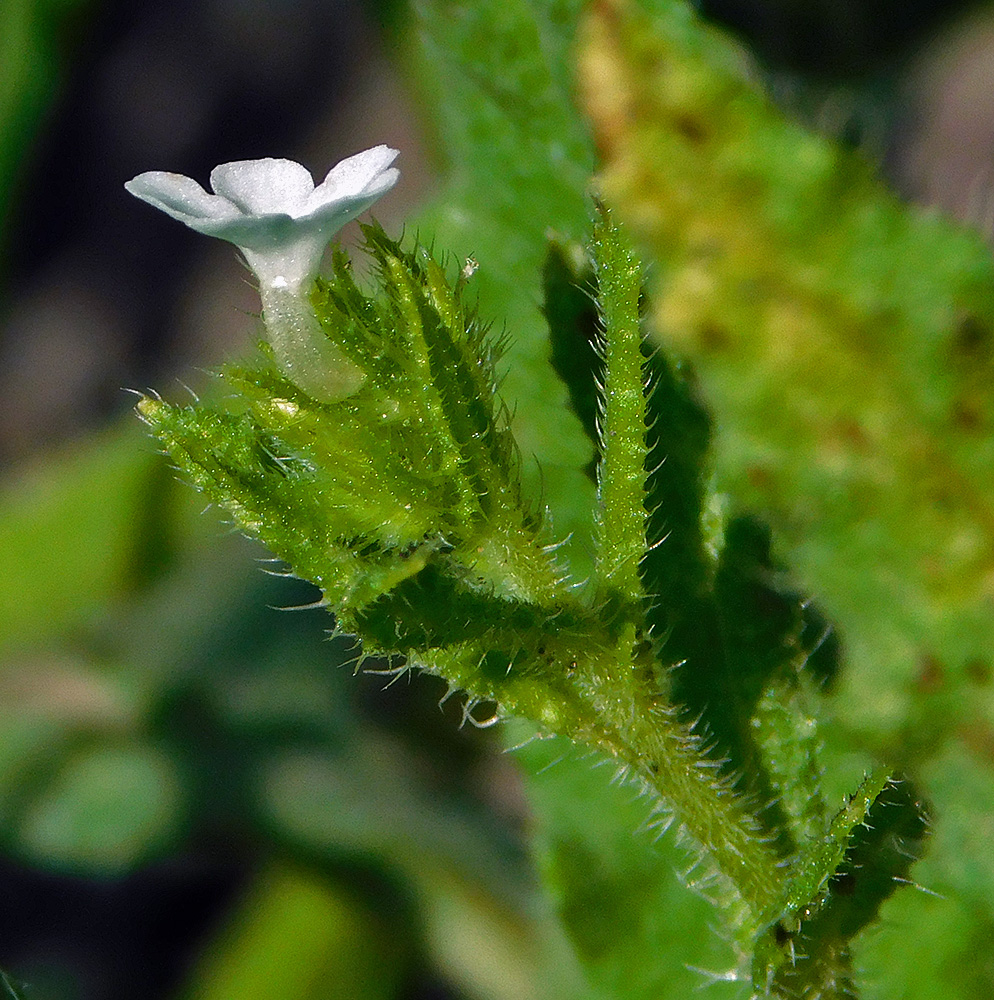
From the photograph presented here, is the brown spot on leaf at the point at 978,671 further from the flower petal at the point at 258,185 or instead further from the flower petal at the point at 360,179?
the flower petal at the point at 258,185

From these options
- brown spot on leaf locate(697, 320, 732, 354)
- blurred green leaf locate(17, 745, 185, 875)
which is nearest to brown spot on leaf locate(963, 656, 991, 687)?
brown spot on leaf locate(697, 320, 732, 354)

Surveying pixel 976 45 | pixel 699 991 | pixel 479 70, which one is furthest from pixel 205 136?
pixel 699 991

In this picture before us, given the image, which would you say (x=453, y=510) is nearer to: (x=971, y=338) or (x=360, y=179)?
(x=360, y=179)

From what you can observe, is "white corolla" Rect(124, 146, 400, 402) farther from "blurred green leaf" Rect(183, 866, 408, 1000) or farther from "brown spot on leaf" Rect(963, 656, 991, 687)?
"blurred green leaf" Rect(183, 866, 408, 1000)

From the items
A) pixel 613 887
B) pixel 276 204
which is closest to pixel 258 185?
pixel 276 204

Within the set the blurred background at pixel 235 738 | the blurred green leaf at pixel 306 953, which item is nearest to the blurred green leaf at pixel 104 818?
the blurred background at pixel 235 738
